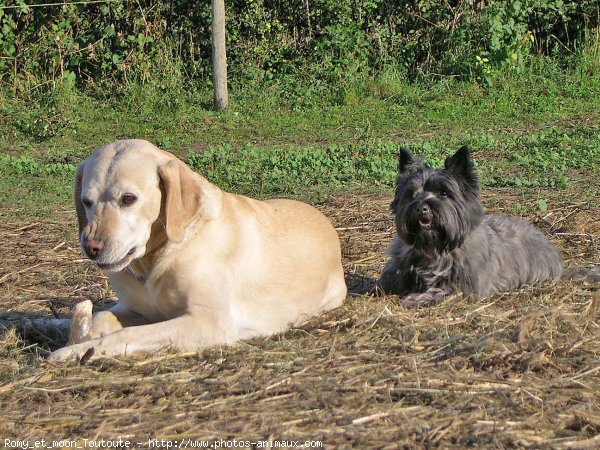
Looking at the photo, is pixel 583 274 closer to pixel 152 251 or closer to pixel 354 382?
pixel 354 382

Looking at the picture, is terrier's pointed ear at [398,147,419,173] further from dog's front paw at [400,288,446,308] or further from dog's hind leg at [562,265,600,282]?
dog's hind leg at [562,265,600,282]

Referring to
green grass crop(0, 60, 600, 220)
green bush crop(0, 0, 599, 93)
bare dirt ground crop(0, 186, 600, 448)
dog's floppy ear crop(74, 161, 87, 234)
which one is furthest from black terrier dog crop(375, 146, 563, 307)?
green bush crop(0, 0, 599, 93)

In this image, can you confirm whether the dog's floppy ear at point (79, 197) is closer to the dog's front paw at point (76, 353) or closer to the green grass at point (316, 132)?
the dog's front paw at point (76, 353)

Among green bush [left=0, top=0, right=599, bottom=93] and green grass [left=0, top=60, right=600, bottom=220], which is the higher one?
green bush [left=0, top=0, right=599, bottom=93]

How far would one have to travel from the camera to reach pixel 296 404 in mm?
4035

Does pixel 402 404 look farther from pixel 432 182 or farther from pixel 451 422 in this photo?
pixel 432 182

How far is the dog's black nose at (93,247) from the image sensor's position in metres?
4.76

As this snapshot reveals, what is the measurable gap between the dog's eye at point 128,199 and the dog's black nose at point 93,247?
0.86 feet

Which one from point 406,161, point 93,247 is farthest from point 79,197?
point 406,161

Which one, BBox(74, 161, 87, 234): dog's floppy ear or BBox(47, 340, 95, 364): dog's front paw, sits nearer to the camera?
BBox(47, 340, 95, 364): dog's front paw

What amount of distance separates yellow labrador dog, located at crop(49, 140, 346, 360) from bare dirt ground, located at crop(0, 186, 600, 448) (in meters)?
0.17

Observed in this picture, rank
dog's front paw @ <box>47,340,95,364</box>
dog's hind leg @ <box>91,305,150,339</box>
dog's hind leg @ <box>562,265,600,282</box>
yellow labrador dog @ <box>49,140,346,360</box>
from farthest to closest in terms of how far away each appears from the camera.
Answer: dog's hind leg @ <box>562,265,600,282</box>
dog's hind leg @ <box>91,305,150,339</box>
yellow labrador dog @ <box>49,140,346,360</box>
dog's front paw @ <box>47,340,95,364</box>

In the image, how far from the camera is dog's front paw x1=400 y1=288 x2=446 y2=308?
255 inches

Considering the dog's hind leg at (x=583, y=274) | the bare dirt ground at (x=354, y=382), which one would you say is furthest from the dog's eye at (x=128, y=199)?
the dog's hind leg at (x=583, y=274)
